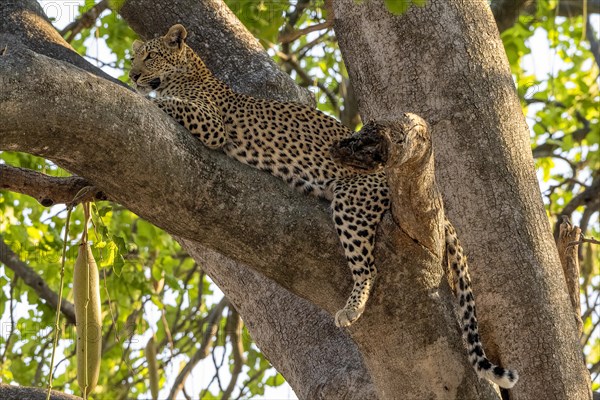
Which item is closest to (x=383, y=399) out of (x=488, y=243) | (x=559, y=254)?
(x=488, y=243)

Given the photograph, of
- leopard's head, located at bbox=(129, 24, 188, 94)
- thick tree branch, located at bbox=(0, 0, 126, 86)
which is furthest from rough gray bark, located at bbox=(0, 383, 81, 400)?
leopard's head, located at bbox=(129, 24, 188, 94)

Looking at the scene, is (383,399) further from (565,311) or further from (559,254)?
(559,254)

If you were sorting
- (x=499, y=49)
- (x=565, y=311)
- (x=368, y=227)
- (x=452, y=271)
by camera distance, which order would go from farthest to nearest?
(x=499, y=49), (x=565, y=311), (x=452, y=271), (x=368, y=227)

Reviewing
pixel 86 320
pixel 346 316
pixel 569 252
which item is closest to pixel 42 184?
pixel 86 320

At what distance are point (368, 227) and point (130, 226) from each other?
249 inches

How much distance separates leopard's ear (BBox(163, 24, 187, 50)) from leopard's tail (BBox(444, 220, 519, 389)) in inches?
107

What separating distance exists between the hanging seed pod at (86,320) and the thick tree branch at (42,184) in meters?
0.54

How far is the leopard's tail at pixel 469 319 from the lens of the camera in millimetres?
4754

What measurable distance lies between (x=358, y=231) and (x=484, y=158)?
1324mm

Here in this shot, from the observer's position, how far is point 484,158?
5734 mm

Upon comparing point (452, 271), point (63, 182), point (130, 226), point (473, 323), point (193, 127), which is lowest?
point (473, 323)

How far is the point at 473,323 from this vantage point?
194 inches

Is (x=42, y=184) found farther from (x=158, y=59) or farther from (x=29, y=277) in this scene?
(x=29, y=277)

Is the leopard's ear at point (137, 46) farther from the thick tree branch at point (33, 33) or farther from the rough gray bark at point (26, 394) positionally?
the rough gray bark at point (26, 394)
